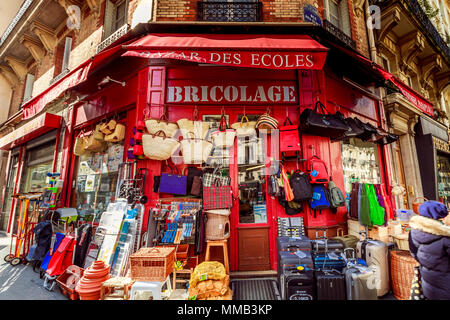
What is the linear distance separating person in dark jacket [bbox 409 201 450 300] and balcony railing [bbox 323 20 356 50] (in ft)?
18.2

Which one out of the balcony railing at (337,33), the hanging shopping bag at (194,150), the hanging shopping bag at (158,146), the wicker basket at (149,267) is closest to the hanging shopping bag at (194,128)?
the hanging shopping bag at (194,150)

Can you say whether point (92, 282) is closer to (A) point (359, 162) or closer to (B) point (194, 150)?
(B) point (194, 150)

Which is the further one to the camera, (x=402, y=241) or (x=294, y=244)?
(x=402, y=241)

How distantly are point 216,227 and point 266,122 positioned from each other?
2.48 metres

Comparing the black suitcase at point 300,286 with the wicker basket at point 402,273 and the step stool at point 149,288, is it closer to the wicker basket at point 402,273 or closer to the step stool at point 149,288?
the wicker basket at point 402,273

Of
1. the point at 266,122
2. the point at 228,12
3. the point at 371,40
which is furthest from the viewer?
the point at 371,40

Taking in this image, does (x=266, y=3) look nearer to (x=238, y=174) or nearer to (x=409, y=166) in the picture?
(x=238, y=174)

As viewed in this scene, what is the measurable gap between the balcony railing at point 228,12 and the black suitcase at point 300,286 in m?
5.94

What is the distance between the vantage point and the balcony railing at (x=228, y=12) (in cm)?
546

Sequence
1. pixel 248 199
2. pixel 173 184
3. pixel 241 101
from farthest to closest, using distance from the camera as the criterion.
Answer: pixel 241 101
pixel 248 199
pixel 173 184

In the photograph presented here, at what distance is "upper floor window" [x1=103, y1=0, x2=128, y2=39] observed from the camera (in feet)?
24.0

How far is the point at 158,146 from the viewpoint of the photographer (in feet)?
14.5

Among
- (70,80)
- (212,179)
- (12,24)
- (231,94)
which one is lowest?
(212,179)

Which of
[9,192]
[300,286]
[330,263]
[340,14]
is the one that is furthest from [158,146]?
[9,192]
